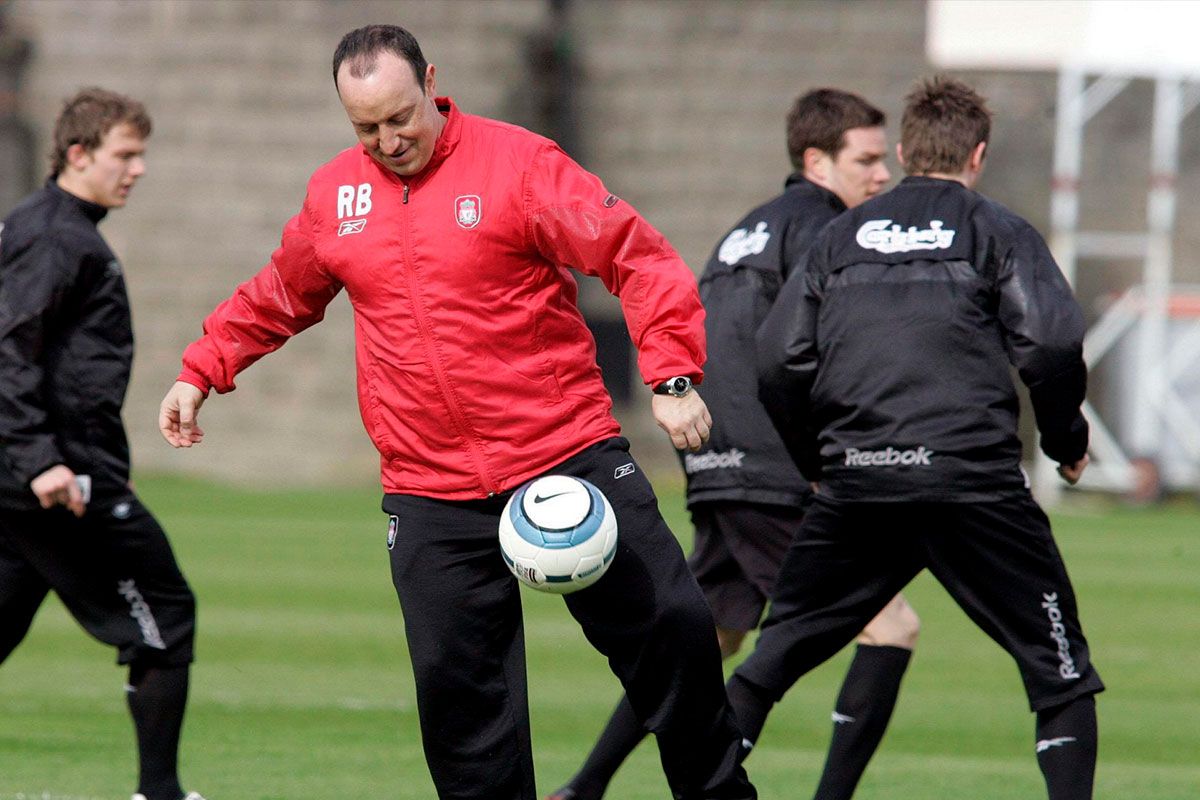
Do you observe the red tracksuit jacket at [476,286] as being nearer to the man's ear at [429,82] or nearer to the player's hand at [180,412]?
the man's ear at [429,82]

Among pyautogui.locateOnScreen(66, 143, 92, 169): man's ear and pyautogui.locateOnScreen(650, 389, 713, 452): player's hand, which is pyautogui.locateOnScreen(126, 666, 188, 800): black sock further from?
pyautogui.locateOnScreen(650, 389, 713, 452): player's hand

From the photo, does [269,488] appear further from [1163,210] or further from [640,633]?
[640,633]

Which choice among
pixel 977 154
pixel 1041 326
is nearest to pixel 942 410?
pixel 1041 326

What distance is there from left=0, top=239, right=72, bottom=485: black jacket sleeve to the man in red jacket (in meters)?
1.09

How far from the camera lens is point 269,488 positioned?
64.7 feet

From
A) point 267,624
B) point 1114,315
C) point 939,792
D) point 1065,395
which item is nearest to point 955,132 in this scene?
point 1065,395

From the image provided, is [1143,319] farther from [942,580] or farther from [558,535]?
[558,535]

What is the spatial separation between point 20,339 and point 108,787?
5.66 feet

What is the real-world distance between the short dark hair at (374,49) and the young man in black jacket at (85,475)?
1.73m

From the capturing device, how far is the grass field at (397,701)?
6.89 m

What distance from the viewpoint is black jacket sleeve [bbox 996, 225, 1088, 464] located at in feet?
17.2

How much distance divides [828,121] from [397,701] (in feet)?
11.9

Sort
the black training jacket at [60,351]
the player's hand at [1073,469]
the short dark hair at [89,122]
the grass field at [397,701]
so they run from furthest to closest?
the grass field at [397,701], the short dark hair at [89,122], the black training jacket at [60,351], the player's hand at [1073,469]

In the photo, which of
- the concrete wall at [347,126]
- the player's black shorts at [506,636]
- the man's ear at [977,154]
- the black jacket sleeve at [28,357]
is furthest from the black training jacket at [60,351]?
the concrete wall at [347,126]
